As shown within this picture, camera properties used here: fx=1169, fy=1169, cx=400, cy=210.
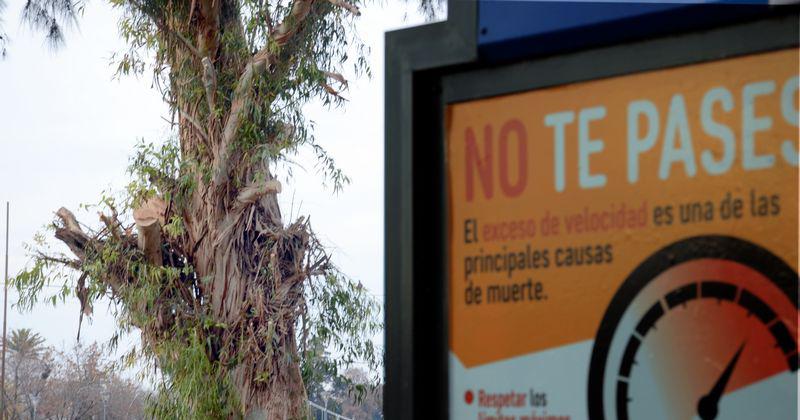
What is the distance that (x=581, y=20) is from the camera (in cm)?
138

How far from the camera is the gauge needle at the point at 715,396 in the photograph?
4.02 ft

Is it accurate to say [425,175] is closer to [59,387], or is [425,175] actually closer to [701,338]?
[701,338]

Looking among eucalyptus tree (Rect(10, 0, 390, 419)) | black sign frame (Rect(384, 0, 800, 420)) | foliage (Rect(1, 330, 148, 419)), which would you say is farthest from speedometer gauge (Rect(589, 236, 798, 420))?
foliage (Rect(1, 330, 148, 419))

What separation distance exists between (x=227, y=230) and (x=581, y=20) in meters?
11.2

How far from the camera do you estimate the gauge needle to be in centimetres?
123

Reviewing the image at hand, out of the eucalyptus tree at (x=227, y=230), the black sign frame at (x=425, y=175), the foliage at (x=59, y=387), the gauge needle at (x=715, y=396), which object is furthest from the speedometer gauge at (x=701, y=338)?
the foliage at (x=59, y=387)

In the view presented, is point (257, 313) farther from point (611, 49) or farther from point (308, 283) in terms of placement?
point (611, 49)

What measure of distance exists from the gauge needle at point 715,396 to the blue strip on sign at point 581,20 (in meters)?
0.36

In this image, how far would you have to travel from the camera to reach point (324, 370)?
1229 cm

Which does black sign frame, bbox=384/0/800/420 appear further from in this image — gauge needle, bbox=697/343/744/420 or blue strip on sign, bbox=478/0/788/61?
gauge needle, bbox=697/343/744/420

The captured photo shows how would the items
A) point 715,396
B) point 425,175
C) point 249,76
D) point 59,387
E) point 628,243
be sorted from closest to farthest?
point 715,396 < point 628,243 < point 425,175 < point 249,76 < point 59,387

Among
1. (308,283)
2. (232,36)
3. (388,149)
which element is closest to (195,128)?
(232,36)

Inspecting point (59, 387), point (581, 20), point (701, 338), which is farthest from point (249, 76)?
point (59, 387)

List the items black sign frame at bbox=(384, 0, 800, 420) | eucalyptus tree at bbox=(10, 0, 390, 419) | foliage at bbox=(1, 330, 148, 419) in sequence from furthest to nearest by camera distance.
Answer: foliage at bbox=(1, 330, 148, 419)
eucalyptus tree at bbox=(10, 0, 390, 419)
black sign frame at bbox=(384, 0, 800, 420)
